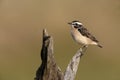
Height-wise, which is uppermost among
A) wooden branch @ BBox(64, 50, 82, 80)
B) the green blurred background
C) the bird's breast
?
wooden branch @ BBox(64, 50, 82, 80)

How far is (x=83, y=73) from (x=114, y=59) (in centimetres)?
269

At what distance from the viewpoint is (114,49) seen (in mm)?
23062

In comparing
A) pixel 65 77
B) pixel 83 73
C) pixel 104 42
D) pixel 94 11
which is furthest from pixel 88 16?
pixel 65 77

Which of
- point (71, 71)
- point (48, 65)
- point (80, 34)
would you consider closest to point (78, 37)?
point (80, 34)

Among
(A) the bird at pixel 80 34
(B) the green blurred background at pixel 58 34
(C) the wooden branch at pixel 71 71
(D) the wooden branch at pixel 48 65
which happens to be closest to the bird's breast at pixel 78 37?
(A) the bird at pixel 80 34

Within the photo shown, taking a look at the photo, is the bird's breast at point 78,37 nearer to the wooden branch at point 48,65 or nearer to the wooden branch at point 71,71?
the wooden branch at point 71,71

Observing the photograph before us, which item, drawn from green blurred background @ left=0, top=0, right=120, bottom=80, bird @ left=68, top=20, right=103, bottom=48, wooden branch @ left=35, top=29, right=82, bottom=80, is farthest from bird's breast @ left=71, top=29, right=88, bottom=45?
wooden branch @ left=35, top=29, right=82, bottom=80

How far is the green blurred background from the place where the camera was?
20.4m

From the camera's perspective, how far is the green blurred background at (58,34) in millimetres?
20406

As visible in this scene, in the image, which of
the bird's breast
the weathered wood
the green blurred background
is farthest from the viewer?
the green blurred background

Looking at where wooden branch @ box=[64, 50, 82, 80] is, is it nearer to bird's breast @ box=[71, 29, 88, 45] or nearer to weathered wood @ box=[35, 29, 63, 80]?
weathered wood @ box=[35, 29, 63, 80]

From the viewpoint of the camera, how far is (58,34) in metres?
23.6

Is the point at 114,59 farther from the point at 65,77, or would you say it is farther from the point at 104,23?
the point at 65,77

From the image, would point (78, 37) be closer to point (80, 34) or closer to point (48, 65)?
point (80, 34)
